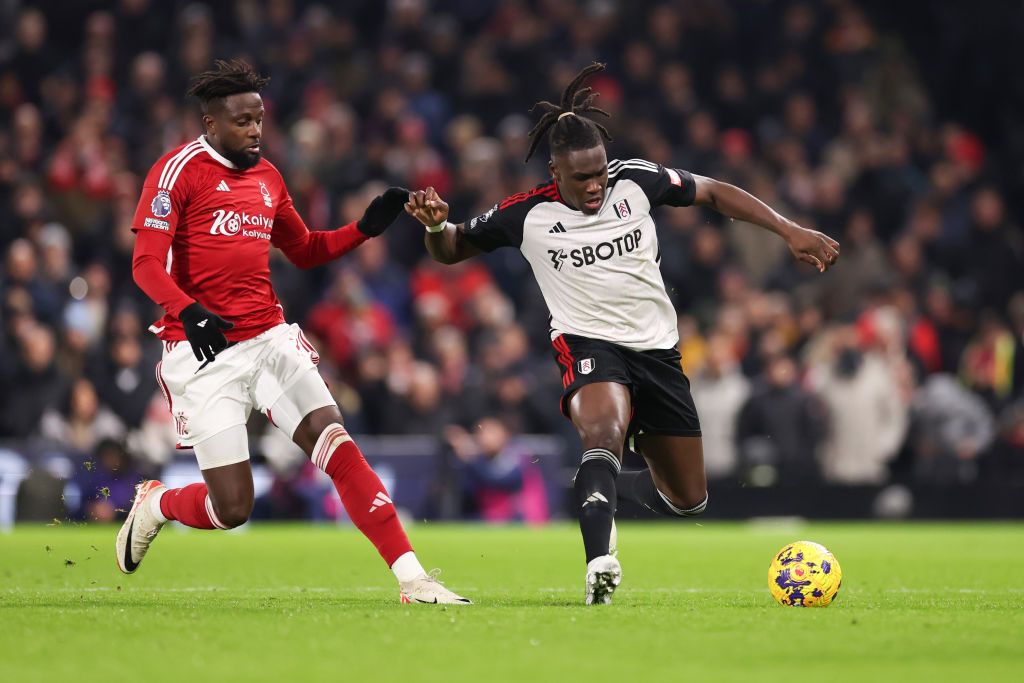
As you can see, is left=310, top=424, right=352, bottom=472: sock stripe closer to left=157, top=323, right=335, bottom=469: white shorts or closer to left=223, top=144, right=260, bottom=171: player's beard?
left=157, top=323, right=335, bottom=469: white shorts

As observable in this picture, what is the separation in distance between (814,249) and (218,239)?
9.51ft

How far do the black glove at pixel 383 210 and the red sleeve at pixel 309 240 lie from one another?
0.23ft

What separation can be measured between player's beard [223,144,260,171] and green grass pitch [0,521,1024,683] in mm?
2111

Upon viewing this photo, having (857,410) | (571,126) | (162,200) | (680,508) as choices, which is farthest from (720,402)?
(162,200)

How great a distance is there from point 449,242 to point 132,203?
8733 millimetres

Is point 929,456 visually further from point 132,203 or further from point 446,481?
point 132,203

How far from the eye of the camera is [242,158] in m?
7.45

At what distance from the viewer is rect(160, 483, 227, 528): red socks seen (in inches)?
295

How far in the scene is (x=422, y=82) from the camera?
59.2 ft

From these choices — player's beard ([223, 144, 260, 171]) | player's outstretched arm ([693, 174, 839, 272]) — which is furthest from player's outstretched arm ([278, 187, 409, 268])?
Answer: player's outstretched arm ([693, 174, 839, 272])

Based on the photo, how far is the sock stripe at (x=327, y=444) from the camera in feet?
23.6

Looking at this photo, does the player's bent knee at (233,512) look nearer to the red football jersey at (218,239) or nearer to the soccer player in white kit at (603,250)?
the red football jersey at (218,239)

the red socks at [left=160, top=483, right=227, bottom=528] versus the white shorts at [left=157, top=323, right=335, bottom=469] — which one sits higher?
the white shorts at [left=157, top=323, right=335, bottom=469]

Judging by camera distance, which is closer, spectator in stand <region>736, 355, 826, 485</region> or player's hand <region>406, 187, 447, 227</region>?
player's hand <region>406, 187, 447, 227</region>
